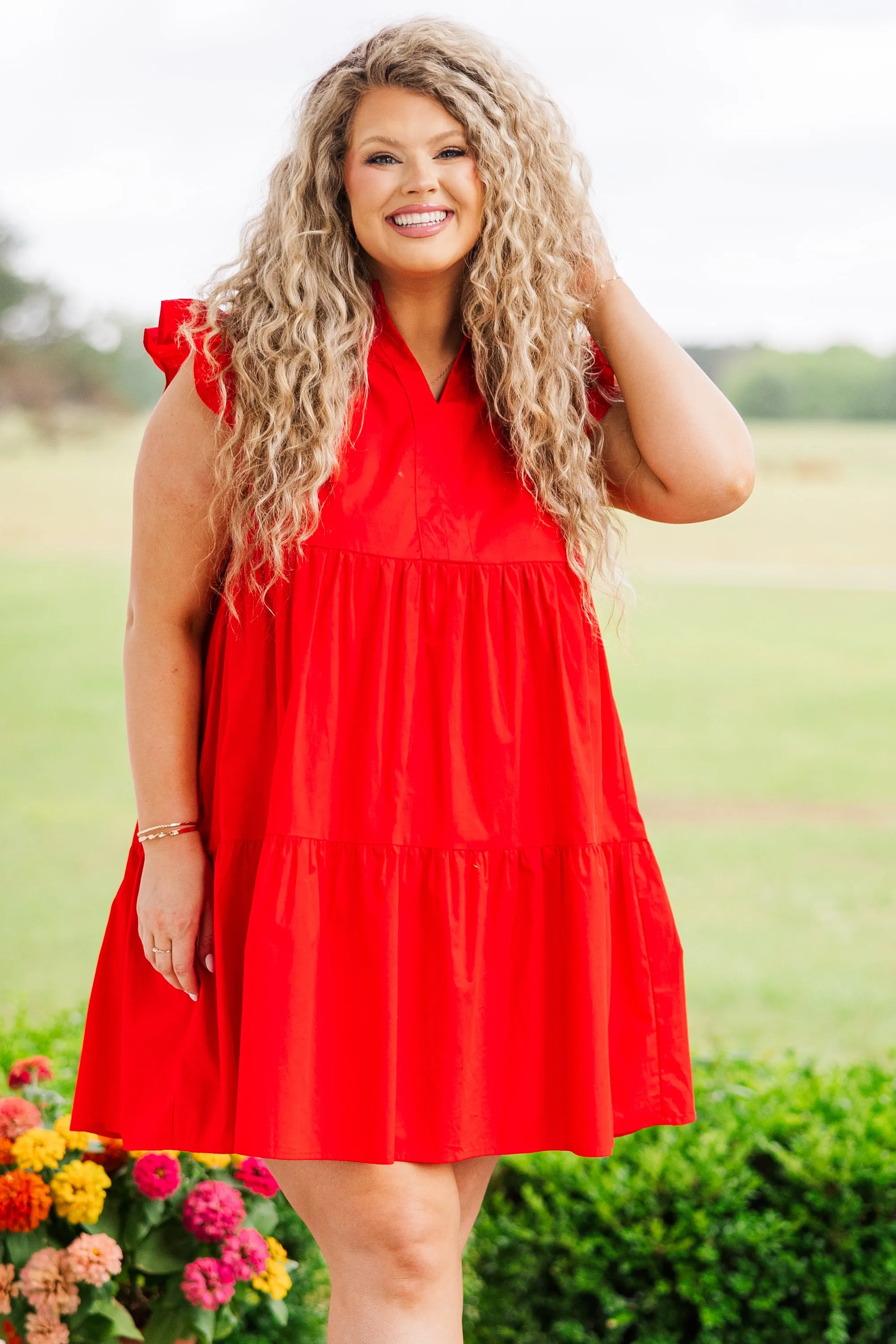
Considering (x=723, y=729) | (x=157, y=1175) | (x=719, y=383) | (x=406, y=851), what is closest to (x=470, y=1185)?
(x=406, y=851)

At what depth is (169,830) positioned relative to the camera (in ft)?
4.67

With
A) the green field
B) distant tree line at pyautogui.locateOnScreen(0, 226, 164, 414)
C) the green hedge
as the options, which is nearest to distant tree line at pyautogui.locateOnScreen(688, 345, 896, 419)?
the green field

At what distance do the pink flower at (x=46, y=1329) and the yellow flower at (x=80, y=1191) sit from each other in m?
0.12

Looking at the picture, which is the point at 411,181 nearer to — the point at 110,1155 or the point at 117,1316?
the point at 110,1155

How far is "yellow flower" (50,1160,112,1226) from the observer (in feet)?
5.93

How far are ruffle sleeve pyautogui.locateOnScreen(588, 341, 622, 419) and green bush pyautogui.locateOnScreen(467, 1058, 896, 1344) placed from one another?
1229mm

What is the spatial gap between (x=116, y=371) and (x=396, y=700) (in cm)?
618

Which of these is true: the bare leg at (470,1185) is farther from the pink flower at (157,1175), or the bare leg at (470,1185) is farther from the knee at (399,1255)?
the pink flower at (157,1175)

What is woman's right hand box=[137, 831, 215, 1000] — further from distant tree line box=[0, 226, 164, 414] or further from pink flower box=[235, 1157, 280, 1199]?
distant tree line box=[0, 226, 164, 414]

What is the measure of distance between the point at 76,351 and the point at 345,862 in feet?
21.2

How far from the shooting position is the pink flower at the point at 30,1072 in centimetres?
202

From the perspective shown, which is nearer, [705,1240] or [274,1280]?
[274,1280]

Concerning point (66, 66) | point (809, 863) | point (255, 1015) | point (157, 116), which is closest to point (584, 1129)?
point (255, 1015)

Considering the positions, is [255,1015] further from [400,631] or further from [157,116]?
[157,116]
